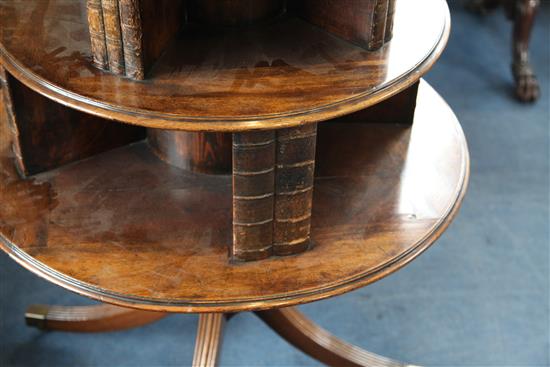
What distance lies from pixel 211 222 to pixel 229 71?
0.87 feet

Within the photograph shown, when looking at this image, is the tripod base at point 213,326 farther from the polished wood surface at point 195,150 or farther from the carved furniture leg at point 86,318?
the polished wood surface at point 195,150

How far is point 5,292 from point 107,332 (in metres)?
0.25

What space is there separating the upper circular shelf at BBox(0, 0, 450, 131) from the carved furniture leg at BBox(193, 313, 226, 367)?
529mm

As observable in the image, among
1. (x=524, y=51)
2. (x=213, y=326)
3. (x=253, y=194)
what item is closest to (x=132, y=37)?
(x=253, y=194)

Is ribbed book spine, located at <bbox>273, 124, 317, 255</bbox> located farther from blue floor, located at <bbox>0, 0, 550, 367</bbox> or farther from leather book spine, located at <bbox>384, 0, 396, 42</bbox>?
blue floor, located at <bbox>0, 0, 550, 367</bbox>

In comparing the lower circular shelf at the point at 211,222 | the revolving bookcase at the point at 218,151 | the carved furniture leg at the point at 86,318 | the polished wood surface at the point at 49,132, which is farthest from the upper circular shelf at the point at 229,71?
the carved furniture leg at the point at 86,318

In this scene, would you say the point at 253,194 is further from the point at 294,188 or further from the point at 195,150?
the point at 195,150

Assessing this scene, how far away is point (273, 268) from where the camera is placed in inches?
42.9

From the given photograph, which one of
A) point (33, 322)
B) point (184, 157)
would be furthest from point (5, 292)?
point (184, 157)

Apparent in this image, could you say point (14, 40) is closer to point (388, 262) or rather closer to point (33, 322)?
point (388, 262)

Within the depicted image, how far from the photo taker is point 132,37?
3.07ft

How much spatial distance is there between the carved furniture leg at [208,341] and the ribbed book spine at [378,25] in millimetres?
574

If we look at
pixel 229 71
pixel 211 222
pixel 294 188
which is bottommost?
pixel 211 222

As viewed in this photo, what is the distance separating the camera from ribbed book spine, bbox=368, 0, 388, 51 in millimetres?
1013
